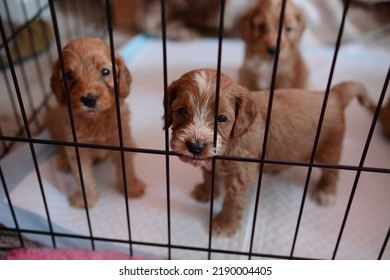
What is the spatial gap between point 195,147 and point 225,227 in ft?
2.31

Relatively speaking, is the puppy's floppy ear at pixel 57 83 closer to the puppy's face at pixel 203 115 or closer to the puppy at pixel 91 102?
the puppy at pixel 91 102

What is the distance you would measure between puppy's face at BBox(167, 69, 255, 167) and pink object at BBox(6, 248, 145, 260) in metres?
0.63

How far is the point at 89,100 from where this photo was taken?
1707mm

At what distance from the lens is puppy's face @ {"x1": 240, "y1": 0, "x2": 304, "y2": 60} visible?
8.36ft

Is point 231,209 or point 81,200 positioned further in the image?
point 81,200

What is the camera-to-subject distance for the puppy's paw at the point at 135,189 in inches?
82.8

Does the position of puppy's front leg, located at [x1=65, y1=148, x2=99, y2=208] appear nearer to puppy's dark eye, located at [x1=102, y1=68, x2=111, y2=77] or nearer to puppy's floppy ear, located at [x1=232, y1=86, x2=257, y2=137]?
puppy's dark eye, located at [x1=102, y1=68, x2=111, y2=77]

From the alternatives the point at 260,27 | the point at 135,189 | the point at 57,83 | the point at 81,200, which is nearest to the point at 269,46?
the point at 260,27

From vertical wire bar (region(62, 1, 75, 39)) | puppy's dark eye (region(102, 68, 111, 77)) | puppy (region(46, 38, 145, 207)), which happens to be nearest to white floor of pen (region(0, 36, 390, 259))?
puppy (region(46, 38, 145, 207))

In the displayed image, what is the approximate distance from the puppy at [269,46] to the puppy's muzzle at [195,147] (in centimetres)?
139

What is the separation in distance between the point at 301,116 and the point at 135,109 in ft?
4.31

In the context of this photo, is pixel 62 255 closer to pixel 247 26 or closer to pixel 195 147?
pixel 195 147

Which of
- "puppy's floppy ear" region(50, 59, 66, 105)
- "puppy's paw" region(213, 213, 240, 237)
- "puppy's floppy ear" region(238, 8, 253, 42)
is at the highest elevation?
"puppy's floppy ear" region(238, 8, 253, 42)

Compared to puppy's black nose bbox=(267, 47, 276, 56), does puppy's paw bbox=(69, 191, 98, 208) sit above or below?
below
